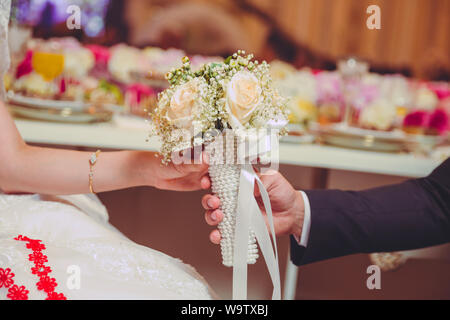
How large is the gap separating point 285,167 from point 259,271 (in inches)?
13.7

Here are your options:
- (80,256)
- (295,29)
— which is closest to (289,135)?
(80,256)

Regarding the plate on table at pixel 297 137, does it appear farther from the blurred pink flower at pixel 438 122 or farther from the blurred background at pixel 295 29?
the blurred background at pixel 295 29

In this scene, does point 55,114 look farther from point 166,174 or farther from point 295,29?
point 295,29

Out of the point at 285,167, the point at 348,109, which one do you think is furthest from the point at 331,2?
the point at 285,167

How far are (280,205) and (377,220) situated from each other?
10.0 inches

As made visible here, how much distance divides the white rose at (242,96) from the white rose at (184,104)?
0.06m

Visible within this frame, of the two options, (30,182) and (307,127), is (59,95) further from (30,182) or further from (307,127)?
(307,127)

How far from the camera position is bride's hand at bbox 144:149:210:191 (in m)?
1.02

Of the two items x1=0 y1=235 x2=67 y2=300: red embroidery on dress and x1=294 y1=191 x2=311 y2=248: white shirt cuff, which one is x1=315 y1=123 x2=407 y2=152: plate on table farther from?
x1=0 y1=235 x2=67 y2=300: red embroidery on dress

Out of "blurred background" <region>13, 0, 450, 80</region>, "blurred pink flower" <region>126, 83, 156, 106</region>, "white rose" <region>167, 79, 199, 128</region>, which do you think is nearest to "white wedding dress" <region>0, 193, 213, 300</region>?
"white rose" <region>167, 79, 199, 128</region>

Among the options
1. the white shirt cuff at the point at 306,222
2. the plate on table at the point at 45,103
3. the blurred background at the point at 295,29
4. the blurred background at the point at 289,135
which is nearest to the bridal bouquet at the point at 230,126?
the blurred background at the point at 289,135

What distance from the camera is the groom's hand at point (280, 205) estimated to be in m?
0.99

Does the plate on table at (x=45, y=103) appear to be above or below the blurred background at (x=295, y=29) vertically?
below

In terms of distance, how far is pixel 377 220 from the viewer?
1.26m
